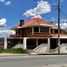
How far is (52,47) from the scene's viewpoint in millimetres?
60188

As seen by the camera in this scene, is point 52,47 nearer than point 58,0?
No

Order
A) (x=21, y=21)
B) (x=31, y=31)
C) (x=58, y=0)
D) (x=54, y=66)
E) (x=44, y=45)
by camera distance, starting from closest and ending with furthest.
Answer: (x=54, y=66) → (x=58, y=0) → (x=44, y=45) → (x=31, y=31) → (x=21, y=21)

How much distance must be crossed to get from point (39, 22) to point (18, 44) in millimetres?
6486

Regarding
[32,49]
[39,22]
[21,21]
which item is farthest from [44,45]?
[21,21]

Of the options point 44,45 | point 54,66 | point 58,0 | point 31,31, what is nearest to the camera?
point 54,66

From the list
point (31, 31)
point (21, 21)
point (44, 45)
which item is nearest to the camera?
point (44, 45)

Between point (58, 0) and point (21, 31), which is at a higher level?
point (58, 0)

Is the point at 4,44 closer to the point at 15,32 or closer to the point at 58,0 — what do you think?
the point at 15,32

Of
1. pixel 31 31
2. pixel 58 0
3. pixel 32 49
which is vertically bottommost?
pixel 32 49

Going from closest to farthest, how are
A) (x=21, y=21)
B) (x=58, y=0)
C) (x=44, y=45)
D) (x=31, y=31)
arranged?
(x=58, y=0) → (x=44, y=45) → (x=31, y=31) → (x=21, y=21)

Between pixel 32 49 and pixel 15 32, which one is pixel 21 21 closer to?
pixel 15 32

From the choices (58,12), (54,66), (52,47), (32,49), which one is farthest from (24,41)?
(54,66)

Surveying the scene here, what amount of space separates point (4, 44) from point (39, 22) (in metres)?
8.78

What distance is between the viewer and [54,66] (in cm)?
2216
